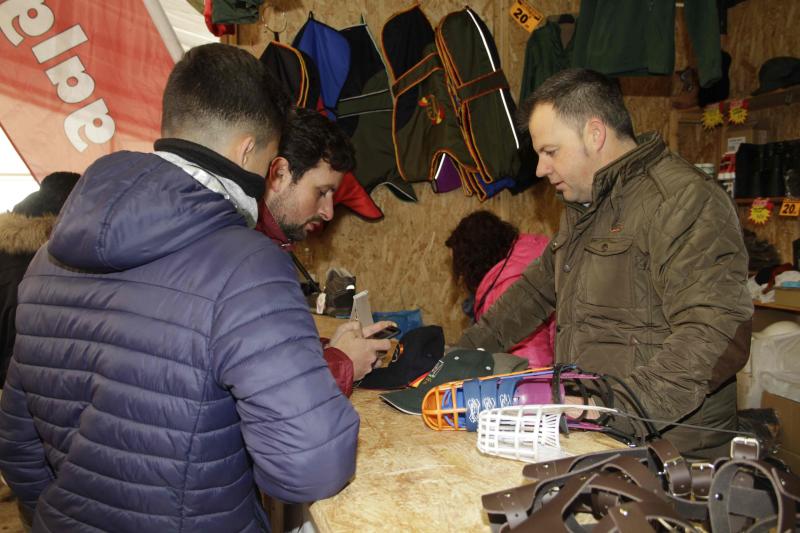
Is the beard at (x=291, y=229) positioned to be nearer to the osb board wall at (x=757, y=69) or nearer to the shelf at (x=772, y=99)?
the shelf at (x=772, y=99)

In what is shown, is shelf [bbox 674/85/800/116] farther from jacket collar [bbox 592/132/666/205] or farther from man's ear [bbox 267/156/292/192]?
man's ear [bbox 267/156/292/192]

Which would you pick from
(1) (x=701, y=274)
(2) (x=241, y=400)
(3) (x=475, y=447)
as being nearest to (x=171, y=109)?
(2) (x=241, y=400)

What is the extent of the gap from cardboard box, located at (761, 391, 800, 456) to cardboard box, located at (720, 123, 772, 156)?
2084 millimetres

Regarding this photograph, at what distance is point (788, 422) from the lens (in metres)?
3.55

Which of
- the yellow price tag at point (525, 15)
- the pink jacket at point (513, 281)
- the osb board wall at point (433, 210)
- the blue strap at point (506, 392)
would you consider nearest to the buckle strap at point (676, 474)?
the blue strap at point (506, 392)

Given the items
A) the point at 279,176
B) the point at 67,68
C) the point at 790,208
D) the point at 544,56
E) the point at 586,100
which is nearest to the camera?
the point at 586,100

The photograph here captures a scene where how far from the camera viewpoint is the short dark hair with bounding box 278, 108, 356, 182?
2.20 meters

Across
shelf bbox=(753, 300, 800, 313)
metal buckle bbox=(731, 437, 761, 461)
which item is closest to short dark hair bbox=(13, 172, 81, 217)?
metal buckle bbox=(731, 437, 761, 461)

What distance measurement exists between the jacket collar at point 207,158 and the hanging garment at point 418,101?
3.22 metres

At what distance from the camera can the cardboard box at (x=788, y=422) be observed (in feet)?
11.4

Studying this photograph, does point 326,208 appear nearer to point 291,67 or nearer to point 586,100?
point 586,100

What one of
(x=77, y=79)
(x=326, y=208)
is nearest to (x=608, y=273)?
(x=326, y=208)

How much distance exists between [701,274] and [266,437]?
130 cm

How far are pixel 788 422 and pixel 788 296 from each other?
35.7 inches
